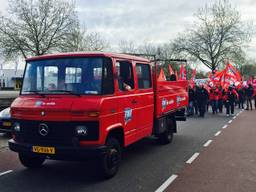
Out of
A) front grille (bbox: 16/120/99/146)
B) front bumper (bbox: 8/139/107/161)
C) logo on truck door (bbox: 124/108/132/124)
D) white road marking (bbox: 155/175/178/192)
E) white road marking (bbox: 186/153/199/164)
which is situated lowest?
white road marking (bbox: 186/153/199/164)

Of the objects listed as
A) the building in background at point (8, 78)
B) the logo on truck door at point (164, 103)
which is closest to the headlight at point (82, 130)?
the logo on truck door at point (164, 103)

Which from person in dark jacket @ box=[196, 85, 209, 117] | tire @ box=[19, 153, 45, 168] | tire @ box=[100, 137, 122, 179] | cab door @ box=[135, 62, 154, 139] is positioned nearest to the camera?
tire @ box=[100, 137, 122, 179]

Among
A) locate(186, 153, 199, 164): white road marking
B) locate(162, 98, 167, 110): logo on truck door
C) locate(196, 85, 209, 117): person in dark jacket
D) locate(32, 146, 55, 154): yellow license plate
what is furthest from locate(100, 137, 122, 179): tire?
locate(196, 85, 209, 117): person in dark jacket

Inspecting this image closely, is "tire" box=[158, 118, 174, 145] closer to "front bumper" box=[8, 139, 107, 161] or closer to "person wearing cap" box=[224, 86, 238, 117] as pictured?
"front bumper" box=[8, 139, 107, 161]

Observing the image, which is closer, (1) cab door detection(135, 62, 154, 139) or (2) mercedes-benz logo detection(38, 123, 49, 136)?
(2) mercedes-benz logo detection(38, 123, 49, 136)

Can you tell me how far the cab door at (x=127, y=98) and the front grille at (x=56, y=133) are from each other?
0.86 metres

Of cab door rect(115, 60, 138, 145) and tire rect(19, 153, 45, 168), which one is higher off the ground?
cab door rect(115, 60, 138, 145)

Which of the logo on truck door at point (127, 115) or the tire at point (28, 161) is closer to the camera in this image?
the logo on truck door at point (127, 115)

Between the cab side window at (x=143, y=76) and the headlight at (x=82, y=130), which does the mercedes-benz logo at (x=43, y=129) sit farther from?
the cab side window at (x=143, y=76)

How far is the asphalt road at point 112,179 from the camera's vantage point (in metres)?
5.21

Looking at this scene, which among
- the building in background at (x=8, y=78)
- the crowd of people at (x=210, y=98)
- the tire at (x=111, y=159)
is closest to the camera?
the tire at (x=111, y=159)

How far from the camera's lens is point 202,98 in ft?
56.5

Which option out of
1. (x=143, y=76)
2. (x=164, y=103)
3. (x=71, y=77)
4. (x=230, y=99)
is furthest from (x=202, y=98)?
(x=71, y=77)

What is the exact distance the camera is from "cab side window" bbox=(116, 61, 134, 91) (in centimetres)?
597
